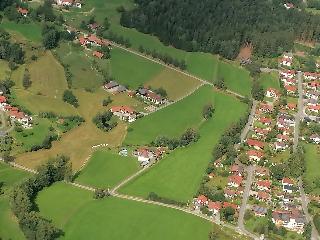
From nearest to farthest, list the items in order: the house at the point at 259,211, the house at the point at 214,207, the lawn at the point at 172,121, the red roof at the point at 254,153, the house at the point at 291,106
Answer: the house at the point at 214,207 < the house at the point at 259,211 < the red roof at the point at 254,153 < the lawn at the point at 172,121 < the house at the point at 291,106

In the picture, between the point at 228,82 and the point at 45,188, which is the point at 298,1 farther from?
the point at 45,188

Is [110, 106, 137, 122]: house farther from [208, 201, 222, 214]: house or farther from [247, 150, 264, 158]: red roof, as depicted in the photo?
[208, 201, 222, 214]: house

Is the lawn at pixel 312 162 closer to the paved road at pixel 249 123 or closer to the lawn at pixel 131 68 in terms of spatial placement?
the paved road at pixel 249 123

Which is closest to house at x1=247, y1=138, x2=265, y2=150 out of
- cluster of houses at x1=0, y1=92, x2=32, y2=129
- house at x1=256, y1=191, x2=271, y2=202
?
house at x1=256, y1=191, x2=271, y2=202

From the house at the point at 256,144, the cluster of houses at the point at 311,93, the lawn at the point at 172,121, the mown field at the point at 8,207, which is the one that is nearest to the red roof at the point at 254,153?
the house at the point at 256,144

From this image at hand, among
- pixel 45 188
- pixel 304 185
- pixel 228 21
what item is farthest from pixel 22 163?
pixel 228 21
